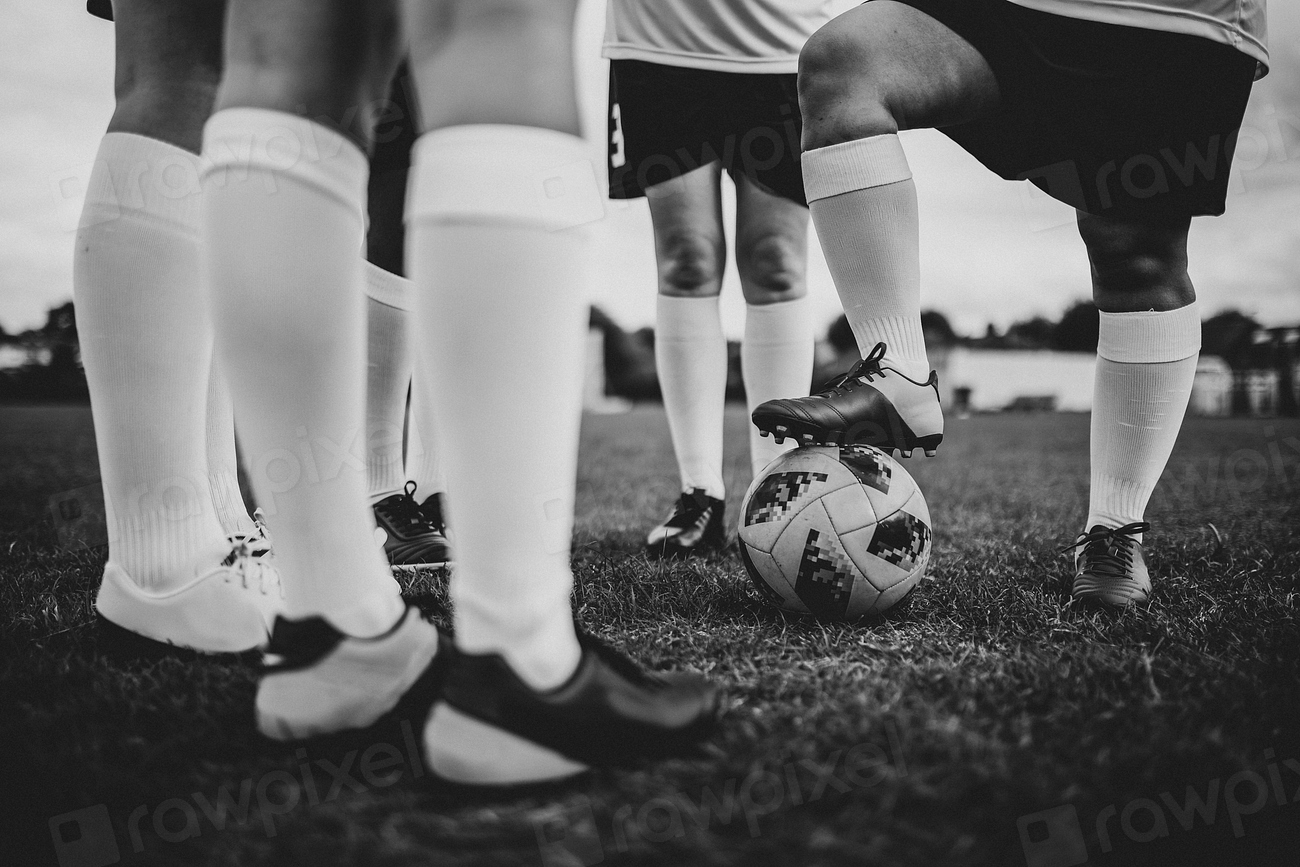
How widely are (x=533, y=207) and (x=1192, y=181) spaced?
5.71 ft

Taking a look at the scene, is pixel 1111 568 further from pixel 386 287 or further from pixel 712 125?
pixel 386 287

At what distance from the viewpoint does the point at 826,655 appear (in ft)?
4.71

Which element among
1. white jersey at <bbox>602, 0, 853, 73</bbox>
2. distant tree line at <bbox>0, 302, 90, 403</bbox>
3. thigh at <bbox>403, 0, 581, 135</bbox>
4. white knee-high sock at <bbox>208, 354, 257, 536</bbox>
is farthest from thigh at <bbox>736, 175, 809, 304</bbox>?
distant tree line at <bbox>0, 302, 90, 403</bbox>

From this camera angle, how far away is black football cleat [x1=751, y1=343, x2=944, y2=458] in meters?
1.64

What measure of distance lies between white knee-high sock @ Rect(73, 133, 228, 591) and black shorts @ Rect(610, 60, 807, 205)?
1.57 metres

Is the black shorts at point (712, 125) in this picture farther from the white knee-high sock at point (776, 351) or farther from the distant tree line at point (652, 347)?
the distant tree line at point (652, 347)

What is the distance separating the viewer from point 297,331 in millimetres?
938

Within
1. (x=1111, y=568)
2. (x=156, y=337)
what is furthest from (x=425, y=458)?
(x=1111, y=568)

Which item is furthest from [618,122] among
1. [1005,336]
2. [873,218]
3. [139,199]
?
[1005,336]

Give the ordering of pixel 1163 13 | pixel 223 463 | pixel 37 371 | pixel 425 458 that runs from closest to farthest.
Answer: pixel 1163 13 → pixel 223 463 → pixel 425 458 → pixel 37 371

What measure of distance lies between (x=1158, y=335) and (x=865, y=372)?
811 mm

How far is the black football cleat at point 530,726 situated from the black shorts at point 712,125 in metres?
1.98

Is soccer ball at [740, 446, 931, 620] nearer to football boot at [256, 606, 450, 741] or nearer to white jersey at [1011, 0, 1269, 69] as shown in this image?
football boot at [256, 606, 450, 741]

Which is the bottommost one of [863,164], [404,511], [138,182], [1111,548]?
[404,511]
